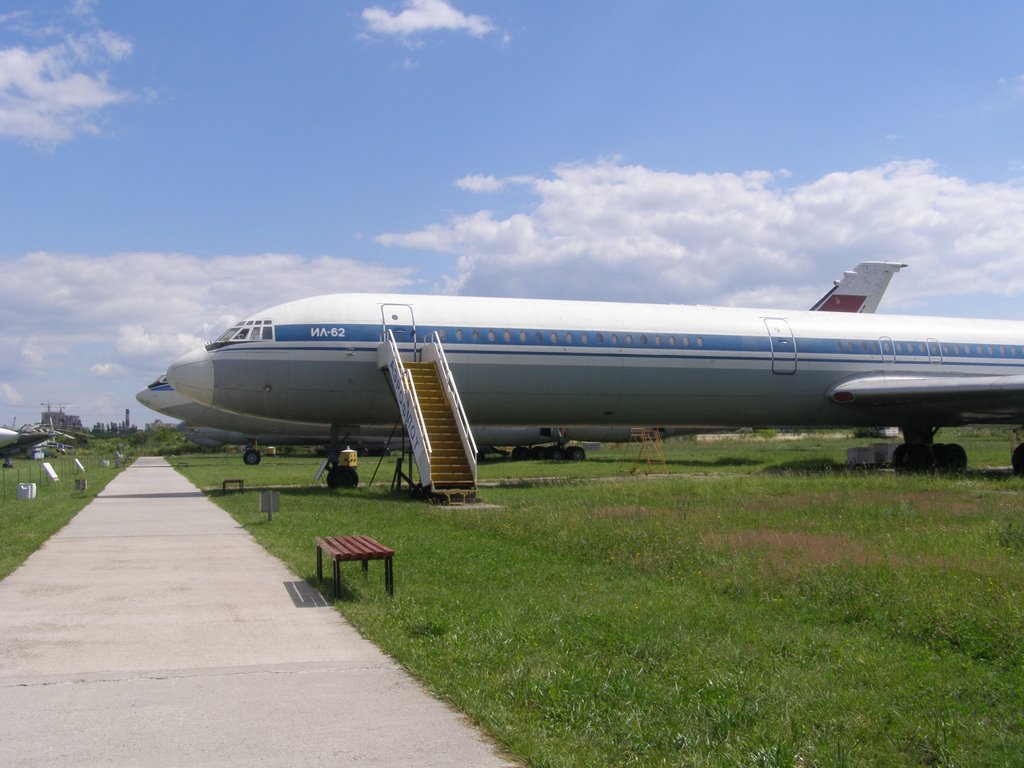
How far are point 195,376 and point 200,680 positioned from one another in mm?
16816

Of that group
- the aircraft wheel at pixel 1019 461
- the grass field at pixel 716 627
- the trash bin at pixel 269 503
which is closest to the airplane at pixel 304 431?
the aircraft wheel at pixel 1019 461

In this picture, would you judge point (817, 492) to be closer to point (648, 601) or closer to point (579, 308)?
point (579, 308)

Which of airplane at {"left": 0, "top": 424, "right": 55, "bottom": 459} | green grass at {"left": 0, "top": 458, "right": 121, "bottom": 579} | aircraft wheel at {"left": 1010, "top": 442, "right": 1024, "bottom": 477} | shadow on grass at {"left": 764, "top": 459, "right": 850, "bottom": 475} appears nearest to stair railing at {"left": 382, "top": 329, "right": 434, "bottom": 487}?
green grass at {"left": 0, "top": 458, "right": 121, "bottom": 579}

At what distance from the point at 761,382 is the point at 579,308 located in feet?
17.9

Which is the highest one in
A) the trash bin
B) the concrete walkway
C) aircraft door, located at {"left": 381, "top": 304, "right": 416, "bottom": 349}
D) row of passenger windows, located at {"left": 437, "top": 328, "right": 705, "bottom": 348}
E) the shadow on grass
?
aircraft door, located at {"left": 381, "top": 304, "right": 416, "bottom": 349}

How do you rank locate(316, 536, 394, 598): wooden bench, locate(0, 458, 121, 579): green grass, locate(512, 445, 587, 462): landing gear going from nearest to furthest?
locate(316, 536, 394, 598): wooden bench < locate(0, 458, 121, 579): green grass < locate(512, 445, 587, 462): landing gear

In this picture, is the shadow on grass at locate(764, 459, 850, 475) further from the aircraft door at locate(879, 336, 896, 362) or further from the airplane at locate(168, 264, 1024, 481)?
the aircraft door at locate(879, 336, 896, 362)

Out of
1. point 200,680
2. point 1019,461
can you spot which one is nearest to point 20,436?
point 1019,461

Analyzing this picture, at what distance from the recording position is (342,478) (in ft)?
78.1

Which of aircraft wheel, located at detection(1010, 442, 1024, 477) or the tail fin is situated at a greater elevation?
the tail fin

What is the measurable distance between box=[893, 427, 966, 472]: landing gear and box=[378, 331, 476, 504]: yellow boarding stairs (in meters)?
14.7

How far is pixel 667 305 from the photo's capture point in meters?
25.9

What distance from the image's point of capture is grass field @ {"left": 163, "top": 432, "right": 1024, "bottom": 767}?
512 centimetres

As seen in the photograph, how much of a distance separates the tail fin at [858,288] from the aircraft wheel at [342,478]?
68.9 ft
